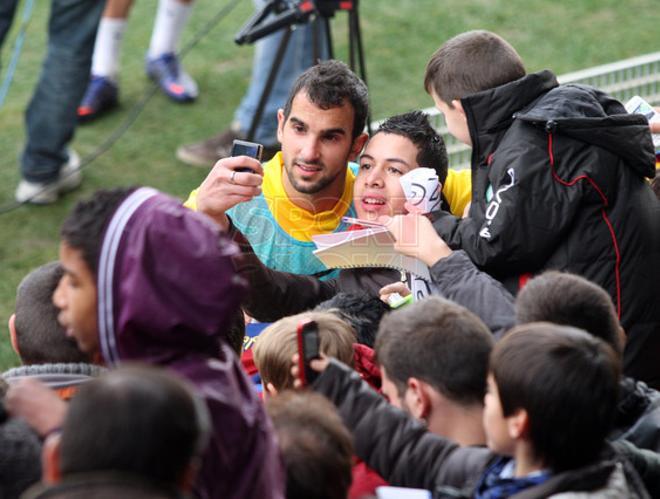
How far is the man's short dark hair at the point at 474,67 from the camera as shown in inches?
119

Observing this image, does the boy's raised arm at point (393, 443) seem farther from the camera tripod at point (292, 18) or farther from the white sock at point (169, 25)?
the white sock at point (169, 25)

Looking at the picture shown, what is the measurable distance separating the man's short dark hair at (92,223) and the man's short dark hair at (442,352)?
653 mm

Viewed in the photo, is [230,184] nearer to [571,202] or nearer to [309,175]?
[309,175]

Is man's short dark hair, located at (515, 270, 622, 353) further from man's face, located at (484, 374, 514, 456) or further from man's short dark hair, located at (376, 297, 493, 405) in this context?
man's face, located at (484, 374, 514, 456)

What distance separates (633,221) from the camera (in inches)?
109

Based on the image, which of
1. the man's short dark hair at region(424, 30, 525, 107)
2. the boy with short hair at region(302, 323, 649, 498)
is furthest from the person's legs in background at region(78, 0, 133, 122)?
the boy with short hair at region(302, 323, 649, 498)

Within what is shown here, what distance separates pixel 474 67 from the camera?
3.03 meters

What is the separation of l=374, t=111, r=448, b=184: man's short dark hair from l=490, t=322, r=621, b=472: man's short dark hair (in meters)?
1.31

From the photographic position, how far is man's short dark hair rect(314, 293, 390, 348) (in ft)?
8.90

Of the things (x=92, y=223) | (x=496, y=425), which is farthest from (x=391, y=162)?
(x=92, y=223)

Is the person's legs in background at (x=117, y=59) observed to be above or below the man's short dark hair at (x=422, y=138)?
below

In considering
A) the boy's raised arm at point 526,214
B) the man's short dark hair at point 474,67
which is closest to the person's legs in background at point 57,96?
the man's short dark hair at point 474,67

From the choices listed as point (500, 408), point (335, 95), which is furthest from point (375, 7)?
point (500, 408)

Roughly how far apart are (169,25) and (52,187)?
4.71ft
